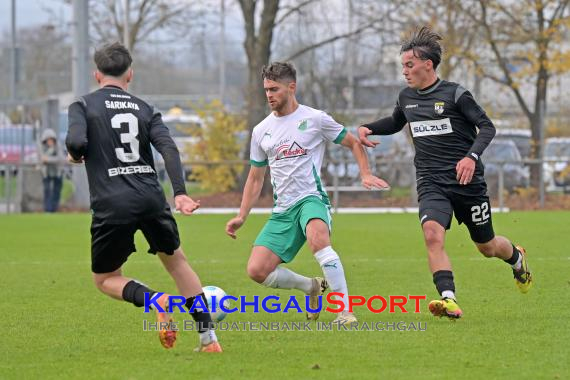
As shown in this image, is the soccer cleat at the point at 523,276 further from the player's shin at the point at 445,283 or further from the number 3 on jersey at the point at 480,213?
the player's shin at the point at 445,283

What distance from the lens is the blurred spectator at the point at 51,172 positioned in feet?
81.1

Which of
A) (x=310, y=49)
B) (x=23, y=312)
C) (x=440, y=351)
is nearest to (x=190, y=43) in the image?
Answer: (x=310, y=49)

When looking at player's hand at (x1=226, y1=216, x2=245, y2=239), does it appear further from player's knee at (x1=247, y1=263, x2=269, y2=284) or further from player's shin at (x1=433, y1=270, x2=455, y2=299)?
player's shin at (x1=433, y1=270, x2=455, y2=299)

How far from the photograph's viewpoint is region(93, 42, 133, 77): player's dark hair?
22.1ft

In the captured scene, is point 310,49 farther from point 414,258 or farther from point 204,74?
point 204,74

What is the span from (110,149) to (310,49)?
78.5 feet

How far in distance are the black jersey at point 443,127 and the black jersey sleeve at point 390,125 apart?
236mm

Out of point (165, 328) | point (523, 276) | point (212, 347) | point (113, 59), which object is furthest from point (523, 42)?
point (165, 328)

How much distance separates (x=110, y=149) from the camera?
666 centimetres

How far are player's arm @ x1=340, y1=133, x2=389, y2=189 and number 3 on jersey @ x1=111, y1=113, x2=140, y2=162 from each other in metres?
1.89

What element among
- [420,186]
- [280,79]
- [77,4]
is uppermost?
[77,4]

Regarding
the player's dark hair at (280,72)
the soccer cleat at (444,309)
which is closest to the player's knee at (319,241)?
the soccer cleat at (444,309)

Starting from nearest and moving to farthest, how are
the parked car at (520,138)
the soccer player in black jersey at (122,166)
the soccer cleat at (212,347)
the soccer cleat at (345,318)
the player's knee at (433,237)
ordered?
the soccer player in black jersey at (122,166) < the soccer cleat at (212,347) < the soccer cleat at (345,318) < the player's knee at (433,237) < the parked car at (520,138)

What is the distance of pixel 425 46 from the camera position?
8.55 m
